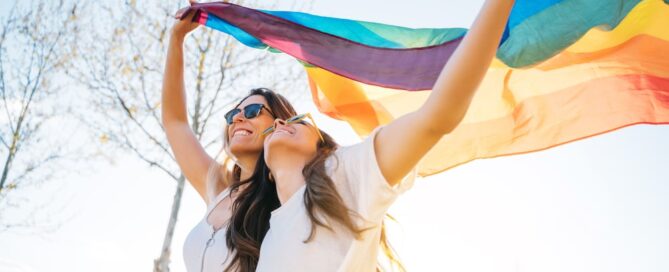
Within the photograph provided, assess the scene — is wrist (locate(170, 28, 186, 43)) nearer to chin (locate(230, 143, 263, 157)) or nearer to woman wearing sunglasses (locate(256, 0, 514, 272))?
chin (locate(230, 143, 263, 157))

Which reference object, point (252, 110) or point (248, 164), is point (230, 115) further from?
point (248, 164)

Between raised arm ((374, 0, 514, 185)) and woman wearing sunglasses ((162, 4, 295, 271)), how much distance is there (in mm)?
1025

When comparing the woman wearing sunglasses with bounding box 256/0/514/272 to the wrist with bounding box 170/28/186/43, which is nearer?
the woman wearing sunglasses with bounding box 256/0/514/272

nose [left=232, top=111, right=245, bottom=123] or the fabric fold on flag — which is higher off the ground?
nose [left=232, top=111, right=245, bottom=123]

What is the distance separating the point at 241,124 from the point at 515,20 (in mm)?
1522

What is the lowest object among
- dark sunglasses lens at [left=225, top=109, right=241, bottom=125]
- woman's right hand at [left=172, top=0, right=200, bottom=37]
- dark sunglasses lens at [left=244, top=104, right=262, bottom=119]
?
dark sunglasses lens at [left=244, top=104, right=262, bottom=119]

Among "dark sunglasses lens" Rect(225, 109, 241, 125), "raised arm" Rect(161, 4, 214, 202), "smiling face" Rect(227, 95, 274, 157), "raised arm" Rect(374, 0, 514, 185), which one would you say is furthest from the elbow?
"raised arm" Rect(161, 4, 214, 202)

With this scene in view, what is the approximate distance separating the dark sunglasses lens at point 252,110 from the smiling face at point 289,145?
0.65 metres

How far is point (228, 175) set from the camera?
3535 mm

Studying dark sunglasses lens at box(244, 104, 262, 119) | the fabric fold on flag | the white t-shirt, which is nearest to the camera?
the white t-shirt

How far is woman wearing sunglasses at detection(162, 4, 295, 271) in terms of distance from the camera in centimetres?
273

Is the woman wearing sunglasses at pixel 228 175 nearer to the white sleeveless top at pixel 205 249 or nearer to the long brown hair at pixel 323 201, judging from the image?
the white sleeveless top at pixel 205 249

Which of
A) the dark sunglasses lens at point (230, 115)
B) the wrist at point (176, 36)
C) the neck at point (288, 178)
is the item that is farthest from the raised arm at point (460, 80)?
→ the wrist at point (176, 36)

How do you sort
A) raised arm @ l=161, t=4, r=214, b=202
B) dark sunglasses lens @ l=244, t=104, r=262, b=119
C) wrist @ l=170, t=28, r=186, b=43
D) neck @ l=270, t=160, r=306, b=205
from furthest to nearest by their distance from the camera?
wrist @ l=170, t=28, r=186, b=43
raised arm @ l=161, t=4, r=214, b=202
dark sunglasses lens @ l=244, t=104, r=262, b=119
neck @ l=270, t=160, r=306, b=205
